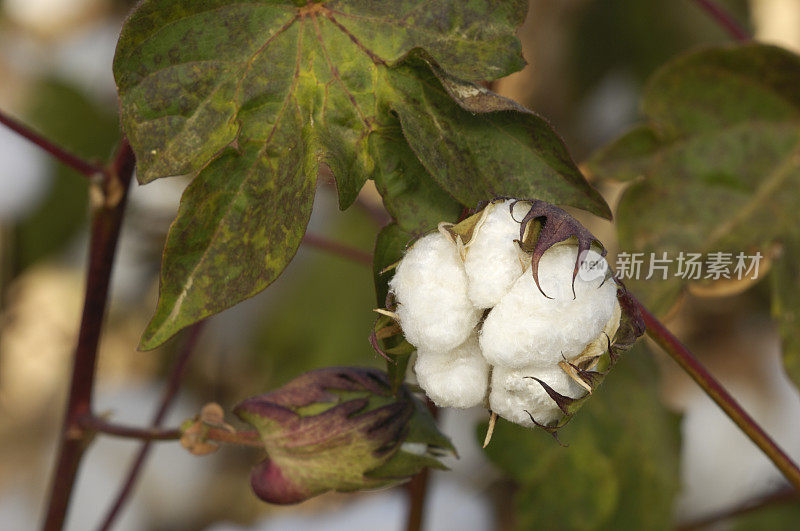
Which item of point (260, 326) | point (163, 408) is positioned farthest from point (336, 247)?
point (260, 326)

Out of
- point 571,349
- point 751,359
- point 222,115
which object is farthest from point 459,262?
point 751,359

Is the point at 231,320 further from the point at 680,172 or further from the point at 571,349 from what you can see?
the point at 571,349

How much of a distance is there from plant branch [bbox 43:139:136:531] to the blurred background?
0.51 m

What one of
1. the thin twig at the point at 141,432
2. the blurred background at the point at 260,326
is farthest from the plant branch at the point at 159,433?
the blurred background at the point at 260,326

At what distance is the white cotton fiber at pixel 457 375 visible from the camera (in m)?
0.43

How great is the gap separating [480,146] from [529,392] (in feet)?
0.51

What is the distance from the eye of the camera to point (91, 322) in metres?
0.61

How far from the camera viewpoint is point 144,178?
46 cm

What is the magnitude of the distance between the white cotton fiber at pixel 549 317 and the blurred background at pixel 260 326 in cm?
78

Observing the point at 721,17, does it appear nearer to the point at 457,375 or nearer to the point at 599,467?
the point at 599,467

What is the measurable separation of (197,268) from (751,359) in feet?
3.81

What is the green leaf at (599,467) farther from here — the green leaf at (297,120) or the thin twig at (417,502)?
the green leaf at (297,120)

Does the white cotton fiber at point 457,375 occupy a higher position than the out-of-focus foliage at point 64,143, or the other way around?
the white cotton fiber at point 457,375

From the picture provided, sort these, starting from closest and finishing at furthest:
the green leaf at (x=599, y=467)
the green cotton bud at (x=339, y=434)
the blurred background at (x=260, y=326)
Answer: the green cotton bud at (x=339, y=434) → the green leaf at (x=599, y=467) → the blurred background at (x=260, y=326)
